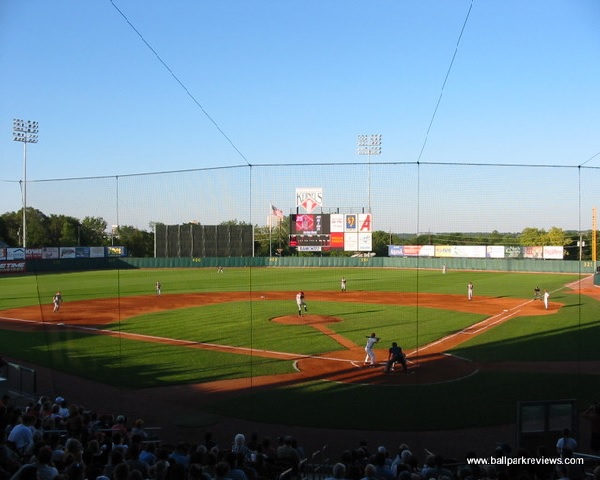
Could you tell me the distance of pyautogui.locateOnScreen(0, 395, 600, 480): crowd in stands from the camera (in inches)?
225

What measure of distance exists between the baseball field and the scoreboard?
3681mm

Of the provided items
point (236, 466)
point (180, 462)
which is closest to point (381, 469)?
point (236, 466)

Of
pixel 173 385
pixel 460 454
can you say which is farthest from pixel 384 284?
pixel 460 454

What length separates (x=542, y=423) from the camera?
372 inches

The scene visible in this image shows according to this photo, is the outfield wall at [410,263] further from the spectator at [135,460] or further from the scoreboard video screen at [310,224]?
the spectator at [135,460]

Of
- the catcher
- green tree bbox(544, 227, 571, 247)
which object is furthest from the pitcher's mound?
green tree bbox(544, 227, 571, 247)

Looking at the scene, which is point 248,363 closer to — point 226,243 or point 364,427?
point 226,243

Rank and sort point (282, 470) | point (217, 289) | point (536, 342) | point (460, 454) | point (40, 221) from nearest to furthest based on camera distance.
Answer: point (282, 470) → point (460, 454) → point (40, 221) → point (536, 342) → point (217, 289)

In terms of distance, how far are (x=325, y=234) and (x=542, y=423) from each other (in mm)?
22982

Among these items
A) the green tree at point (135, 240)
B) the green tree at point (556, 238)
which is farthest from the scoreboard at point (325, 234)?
the green tree at point (556, 238)

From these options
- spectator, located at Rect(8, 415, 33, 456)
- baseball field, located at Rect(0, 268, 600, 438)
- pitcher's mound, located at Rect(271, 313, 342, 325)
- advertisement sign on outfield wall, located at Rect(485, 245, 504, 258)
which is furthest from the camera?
advertisement sign on outfield wall, located at Rect(485, 245, 504, 258)

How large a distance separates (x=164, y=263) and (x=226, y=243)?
4728 centimetres

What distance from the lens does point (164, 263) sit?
2491 inches

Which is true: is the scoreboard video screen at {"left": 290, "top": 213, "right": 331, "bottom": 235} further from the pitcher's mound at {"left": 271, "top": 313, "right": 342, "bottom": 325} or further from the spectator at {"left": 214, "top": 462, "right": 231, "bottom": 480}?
the spectator at {"left": 214, "top": 462, "right": 231, "bottom": 480}
